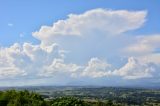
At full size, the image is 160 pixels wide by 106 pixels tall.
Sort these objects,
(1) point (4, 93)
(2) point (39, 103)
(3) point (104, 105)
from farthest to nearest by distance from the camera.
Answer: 1. (3) point (104, 105)
2. (1) point (4, 93)
3. (2) point (39, 103)

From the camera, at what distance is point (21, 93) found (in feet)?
378

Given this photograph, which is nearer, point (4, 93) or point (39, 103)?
point (39, 103)

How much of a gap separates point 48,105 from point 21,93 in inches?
452

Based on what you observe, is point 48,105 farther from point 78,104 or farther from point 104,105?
point 104,105

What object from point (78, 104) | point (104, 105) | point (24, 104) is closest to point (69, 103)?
point (78, 104)

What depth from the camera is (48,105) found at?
353 feet

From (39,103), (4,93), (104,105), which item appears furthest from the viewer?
(104,105)

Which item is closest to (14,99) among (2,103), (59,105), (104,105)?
(2,103)

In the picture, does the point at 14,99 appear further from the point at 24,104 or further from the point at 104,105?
the point at 104,105

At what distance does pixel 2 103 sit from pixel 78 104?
799 inches

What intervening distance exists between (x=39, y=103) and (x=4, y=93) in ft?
44.7

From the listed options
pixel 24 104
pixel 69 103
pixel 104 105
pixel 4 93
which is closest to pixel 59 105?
pixel 69 103

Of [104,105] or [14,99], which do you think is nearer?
[14,99]

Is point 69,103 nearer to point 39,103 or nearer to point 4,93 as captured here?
point 39,103
